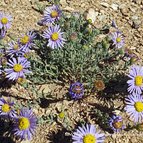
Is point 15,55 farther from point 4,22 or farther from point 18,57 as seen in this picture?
point 4,22

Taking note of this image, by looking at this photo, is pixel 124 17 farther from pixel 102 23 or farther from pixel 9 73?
pixel 9 73

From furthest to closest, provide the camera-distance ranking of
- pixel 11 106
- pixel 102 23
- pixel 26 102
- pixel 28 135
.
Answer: pixel 102 23 → pixel 26 102 → pixel 11 106 → pixel 28 135

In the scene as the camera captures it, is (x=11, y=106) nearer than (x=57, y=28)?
Yes

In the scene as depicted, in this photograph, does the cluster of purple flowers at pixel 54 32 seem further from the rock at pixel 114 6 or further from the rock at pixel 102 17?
the rock at pixel 114 6

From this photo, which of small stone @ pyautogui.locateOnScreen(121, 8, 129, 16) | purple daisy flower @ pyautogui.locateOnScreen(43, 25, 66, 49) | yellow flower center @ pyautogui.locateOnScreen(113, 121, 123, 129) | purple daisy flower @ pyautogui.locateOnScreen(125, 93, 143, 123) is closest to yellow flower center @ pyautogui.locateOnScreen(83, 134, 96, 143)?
yellow flower center @ pyautogui.locateOnScreen(113, 121, 123, 129)

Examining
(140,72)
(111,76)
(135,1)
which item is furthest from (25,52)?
(135,1)

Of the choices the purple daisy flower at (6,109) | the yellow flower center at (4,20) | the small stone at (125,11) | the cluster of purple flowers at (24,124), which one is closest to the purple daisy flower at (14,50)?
the yellow flower center at (4,20)
